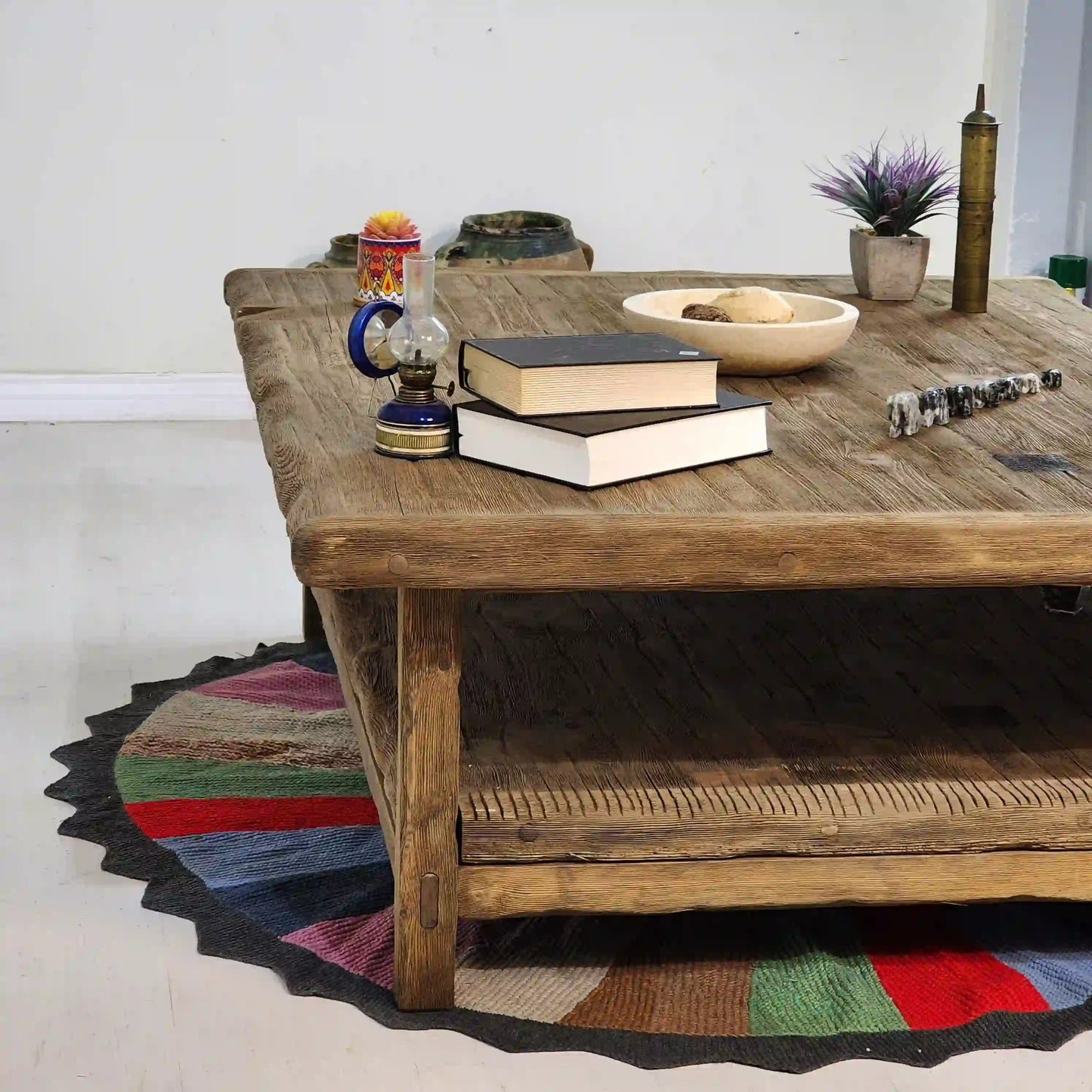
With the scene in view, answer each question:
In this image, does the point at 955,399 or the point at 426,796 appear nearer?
the point at 426,796

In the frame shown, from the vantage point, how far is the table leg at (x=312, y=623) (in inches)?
87.8

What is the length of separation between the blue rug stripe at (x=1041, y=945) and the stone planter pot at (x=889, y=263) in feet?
2.89

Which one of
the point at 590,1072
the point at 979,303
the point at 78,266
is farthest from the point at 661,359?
the point at 78,266

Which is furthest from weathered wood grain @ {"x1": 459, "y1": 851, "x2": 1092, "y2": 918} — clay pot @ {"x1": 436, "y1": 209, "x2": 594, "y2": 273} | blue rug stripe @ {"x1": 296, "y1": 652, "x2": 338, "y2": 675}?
clay pot @ {"x1": 436, "y1": 209, "x2": 594, "y2": 273}

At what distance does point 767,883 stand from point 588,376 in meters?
0.44

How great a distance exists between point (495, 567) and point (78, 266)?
2664 millimetres

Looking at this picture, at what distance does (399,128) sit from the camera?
367cm

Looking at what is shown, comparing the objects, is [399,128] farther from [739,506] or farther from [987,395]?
[739,506]

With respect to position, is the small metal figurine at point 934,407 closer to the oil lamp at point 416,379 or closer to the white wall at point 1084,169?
the oil lamp at point 416,379

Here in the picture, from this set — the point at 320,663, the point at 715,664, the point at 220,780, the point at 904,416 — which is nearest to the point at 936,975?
the point at 715,664

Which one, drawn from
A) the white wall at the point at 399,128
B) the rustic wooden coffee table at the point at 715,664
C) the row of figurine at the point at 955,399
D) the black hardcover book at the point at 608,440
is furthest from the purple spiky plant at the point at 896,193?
the white wall at the point at 399,128

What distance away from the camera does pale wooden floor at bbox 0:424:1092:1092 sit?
4.33 feet

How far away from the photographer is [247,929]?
1.53 metres

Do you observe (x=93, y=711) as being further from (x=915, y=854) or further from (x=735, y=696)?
(x=915, y=854)
